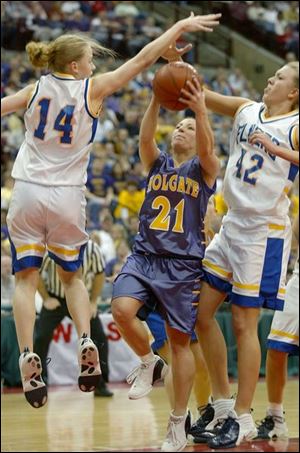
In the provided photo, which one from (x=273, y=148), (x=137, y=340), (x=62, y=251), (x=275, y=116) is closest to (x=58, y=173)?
(x=62, y=251)

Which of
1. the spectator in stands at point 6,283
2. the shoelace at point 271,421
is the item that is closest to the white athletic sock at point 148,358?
the shoelace at point 271,421

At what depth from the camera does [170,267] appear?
23.7 ft

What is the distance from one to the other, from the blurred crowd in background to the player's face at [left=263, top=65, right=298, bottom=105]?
6569 millimetres

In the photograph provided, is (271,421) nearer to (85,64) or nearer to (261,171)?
(261,171)

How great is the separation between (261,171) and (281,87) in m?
0.60

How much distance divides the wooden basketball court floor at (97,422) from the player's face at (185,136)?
2.09 meters

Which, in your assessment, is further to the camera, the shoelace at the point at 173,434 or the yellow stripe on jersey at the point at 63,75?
the shoelace at the point at 173,434

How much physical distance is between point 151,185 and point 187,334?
1.02 meters

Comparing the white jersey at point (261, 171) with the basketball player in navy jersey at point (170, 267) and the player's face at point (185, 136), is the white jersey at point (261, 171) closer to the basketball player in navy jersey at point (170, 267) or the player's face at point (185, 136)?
the basketball player in navy jersey at point (170, 267)

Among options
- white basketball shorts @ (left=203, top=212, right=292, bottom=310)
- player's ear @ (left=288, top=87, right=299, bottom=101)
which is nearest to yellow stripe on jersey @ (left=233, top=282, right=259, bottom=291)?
white basketball shorts @ (left=203, top=212, right=292, bottom=310)

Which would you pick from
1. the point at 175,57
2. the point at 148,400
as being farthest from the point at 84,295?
the point at 148,400

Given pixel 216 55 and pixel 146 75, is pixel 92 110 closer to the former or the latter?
pixel 146 75

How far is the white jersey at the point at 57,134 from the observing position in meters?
6.85

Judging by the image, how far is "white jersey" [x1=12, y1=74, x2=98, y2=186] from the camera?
6848mm
